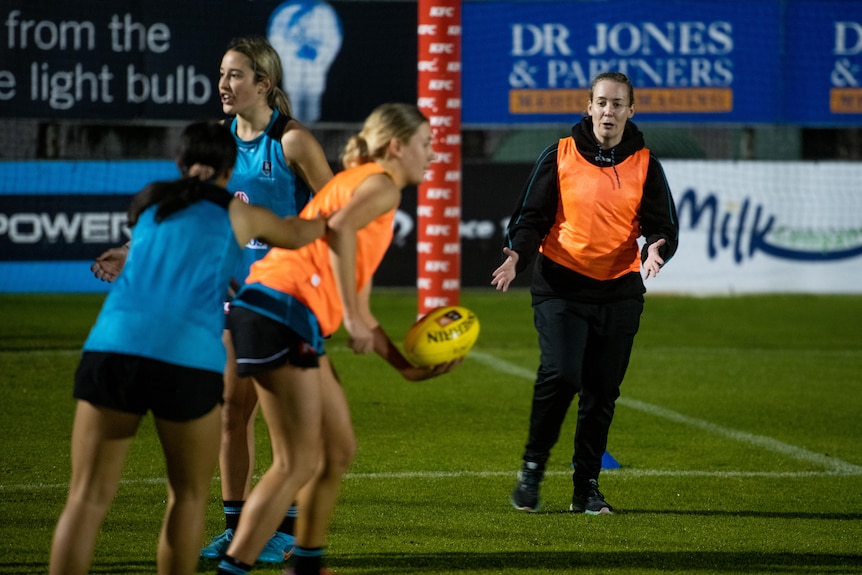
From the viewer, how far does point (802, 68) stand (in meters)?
22.1

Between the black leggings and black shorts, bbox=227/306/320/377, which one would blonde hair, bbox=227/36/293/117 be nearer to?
black shorts, bbox=227/306/320/377

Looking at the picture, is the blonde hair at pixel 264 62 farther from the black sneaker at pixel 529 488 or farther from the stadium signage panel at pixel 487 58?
the stadium signage panel at pixel 487 58

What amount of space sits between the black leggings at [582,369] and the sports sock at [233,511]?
1.57 meters

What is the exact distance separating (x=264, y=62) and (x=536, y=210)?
1.66m

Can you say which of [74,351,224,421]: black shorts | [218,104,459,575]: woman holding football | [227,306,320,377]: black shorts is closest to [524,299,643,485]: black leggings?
[218,104,459,575]: woman holding football

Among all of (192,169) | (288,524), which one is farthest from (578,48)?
(192,169)

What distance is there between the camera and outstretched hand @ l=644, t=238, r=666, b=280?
6562mm

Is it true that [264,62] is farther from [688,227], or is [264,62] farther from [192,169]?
[688,227]

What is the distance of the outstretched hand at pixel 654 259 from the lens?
258 inches

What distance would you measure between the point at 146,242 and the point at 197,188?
23cm

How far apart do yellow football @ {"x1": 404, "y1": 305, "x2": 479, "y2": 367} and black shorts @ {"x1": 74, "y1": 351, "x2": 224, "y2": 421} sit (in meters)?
1.02

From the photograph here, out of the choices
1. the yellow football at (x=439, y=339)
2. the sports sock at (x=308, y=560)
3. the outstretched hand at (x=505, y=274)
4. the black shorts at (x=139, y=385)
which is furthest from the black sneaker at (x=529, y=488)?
the black shorts at (x=139, y=385)

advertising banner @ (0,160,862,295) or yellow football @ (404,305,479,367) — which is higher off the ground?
advertising banner @ (0,160,862,295)

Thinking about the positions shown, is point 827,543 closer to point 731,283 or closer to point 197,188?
point 197,188
